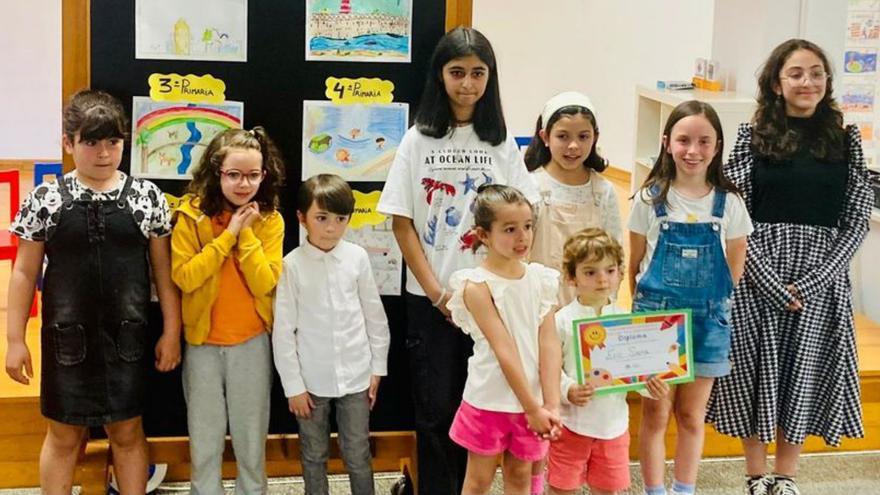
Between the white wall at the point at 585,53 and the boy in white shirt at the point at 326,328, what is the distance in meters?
5.02

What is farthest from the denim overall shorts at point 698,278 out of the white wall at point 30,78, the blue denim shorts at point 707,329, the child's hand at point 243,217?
the white wall at point 30,78

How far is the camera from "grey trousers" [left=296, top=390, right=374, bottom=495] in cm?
307

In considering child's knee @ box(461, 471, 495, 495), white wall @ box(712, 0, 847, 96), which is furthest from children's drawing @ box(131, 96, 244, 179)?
white wall @ box(712, 0, 847, 96)

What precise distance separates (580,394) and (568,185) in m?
0.59

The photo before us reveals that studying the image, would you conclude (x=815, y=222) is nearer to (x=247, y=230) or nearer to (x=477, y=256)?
(x=477, y=256)

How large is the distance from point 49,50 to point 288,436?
5.32 m

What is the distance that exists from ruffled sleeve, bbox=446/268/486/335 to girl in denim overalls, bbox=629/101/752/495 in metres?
0.58

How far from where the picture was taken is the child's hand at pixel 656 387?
2.97m

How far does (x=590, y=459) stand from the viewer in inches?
118

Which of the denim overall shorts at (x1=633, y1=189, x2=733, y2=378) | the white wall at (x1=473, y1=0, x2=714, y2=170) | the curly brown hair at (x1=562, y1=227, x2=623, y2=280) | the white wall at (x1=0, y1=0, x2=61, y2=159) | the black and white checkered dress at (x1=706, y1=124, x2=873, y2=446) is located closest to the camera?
the curly brown hair at (x1=562, y1=227, x2=623, y2=280)

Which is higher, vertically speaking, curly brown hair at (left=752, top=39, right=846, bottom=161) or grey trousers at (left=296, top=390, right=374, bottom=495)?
curly brown hair at (left=752, top=39, right=846, bottom=161)

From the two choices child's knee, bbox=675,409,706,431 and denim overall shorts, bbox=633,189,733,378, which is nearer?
denim overall shorts, bbox=633,189,733,378

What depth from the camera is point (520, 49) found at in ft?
29.2

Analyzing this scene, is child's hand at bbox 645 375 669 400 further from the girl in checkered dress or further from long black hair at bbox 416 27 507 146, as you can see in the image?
long black hair at bbox 416 27 507 146
